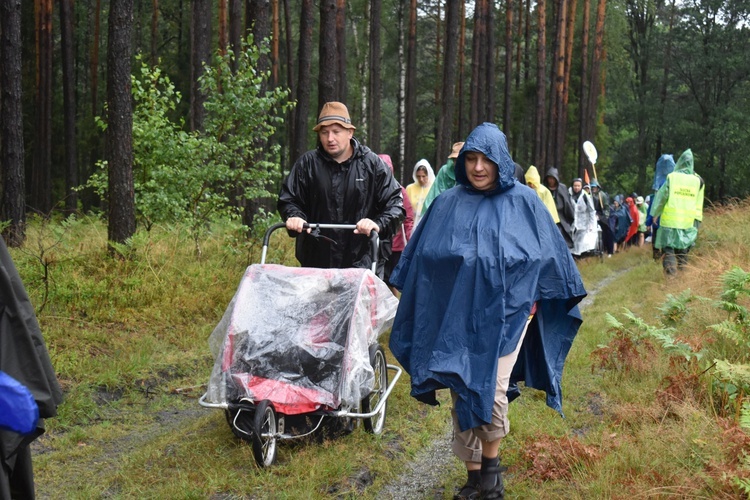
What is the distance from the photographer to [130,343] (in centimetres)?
828

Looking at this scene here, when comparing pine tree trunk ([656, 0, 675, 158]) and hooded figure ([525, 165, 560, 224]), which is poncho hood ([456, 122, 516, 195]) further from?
pine tree trunk ([656, 0, 675, 158])

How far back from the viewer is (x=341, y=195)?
6281mm

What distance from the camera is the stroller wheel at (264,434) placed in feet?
15.3

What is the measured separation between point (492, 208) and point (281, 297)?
1.81 metres

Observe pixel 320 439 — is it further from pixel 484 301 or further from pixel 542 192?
pixel 542 192

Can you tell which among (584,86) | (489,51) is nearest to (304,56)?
(489,51)

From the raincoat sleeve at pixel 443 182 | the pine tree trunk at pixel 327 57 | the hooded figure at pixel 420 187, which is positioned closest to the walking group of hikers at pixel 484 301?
the raincoat sleeve at pixel 443 182

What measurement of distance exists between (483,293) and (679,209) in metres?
8.81

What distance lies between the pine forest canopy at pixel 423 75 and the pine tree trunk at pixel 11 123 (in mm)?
24

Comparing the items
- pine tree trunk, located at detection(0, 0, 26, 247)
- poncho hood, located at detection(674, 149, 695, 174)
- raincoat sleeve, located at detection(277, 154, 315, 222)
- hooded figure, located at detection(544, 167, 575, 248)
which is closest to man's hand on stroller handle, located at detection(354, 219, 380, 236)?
raincoat sleeve, located at detection(277, 154, 315, 222)

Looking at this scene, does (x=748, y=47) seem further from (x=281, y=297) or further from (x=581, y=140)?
(x=281, y=297)

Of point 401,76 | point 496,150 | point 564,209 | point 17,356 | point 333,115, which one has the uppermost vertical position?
point 401,76

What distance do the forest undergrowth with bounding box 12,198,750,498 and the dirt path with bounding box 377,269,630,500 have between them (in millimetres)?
55

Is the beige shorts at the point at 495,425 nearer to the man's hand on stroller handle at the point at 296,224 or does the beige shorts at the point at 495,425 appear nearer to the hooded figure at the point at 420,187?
the man's hand on stroller handle at the point at 296,224
